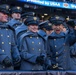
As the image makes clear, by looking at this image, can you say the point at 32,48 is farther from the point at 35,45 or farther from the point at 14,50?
the point at 14,50

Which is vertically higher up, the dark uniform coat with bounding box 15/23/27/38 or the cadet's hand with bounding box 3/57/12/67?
the dark uniform coat with bounding box 15/23/27/38

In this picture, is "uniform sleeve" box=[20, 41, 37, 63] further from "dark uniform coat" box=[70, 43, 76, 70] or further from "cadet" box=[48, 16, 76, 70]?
"dark uniform coat" box=[70, 43, 76, 70]

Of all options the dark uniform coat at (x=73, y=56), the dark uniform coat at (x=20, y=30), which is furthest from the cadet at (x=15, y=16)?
the dark uniform coat at (x=73, y=56)

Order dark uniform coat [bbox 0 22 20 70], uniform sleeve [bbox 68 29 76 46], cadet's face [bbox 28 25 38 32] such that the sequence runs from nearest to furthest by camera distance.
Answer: dark uniform coat [bbox 0 22 20 70]
cadet's face [bbox 28 25 38 32]
uniform sleeve [bbox 68 29 76 46]

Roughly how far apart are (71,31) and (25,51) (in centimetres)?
117

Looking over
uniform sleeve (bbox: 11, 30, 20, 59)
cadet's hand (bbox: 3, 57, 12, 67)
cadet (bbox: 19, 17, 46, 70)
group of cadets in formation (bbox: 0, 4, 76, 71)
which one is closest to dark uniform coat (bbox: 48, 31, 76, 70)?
group of cadets in formation (bbox: 0, 4, 76, 71)

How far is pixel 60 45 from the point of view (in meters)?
6.45

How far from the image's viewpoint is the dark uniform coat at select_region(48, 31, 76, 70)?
639cm

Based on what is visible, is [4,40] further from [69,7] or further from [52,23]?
[69,7]

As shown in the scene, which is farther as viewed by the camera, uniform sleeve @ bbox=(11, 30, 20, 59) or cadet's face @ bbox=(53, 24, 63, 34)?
cadet's face @ bbox=(53, 24, 63, 34)

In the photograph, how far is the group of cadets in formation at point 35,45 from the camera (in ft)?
18.5

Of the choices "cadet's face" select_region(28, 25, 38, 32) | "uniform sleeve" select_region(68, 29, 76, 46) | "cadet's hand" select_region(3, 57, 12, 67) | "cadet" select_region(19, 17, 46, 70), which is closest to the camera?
"cadet's hand" select_region(3, 57, 12, 67)

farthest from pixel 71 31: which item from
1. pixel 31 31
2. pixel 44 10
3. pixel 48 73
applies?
pixel 44 10

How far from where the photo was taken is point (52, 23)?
258 inches
